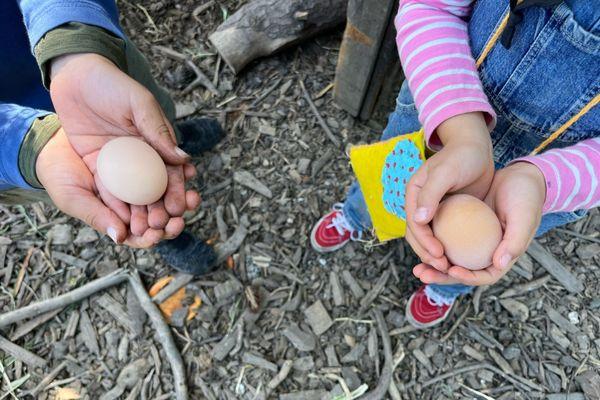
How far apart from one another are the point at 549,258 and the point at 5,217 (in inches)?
100

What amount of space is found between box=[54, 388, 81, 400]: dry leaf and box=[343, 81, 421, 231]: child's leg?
4.36ft

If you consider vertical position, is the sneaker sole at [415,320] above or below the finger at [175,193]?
below

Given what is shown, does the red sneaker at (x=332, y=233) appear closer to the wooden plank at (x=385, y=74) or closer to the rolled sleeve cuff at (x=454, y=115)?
the wooden plank at (x=385, y=74)

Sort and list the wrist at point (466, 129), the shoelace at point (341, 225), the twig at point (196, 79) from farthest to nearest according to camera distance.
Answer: the twig at point (196, 79)
the shoelace at point (341, 225)
the wrist at point (466, 129)

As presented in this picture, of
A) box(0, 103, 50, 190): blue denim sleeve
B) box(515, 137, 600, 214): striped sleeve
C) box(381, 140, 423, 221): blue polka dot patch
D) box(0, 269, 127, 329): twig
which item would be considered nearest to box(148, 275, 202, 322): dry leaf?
box(0, 269, 127, 329): twig

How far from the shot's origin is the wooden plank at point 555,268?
6.66 ft

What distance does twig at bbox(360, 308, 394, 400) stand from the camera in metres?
1.82

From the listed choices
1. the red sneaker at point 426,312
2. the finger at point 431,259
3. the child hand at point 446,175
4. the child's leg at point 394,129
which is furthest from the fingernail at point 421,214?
the red sneaker at point 426,312

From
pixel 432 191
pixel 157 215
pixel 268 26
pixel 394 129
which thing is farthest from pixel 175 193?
pixel 268 26

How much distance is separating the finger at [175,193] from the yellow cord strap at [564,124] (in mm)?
962

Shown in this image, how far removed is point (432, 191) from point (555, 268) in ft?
4.70

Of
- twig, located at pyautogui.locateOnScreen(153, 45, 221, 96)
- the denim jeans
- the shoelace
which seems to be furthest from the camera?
twig, located at pyautogui.locateOnScreen(153, 45, 221, 96)

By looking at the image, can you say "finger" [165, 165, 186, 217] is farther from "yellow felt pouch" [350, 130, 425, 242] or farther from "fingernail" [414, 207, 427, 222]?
"fingernail" [414, 207, 427, 222]

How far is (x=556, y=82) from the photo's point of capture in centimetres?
102
